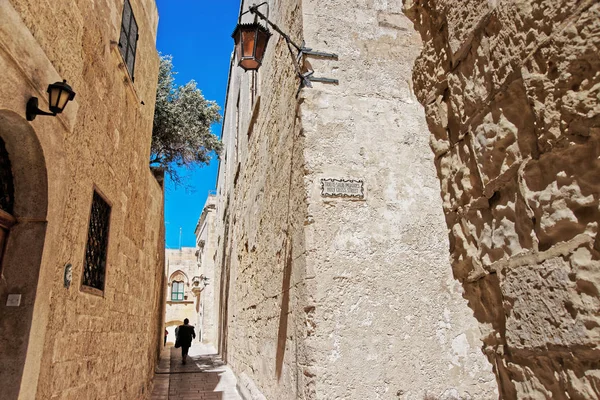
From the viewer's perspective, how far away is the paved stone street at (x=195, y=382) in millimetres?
6907

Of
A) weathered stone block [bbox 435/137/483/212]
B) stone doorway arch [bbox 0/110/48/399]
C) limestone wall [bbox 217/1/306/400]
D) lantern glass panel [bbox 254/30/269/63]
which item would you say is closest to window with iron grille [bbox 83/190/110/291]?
stone doorway arch [bbox 0/110/48/399]

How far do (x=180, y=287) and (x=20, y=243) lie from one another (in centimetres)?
2726

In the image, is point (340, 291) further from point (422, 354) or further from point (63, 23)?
point (63, 23)

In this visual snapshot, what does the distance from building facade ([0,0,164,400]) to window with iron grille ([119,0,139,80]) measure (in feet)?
0.05

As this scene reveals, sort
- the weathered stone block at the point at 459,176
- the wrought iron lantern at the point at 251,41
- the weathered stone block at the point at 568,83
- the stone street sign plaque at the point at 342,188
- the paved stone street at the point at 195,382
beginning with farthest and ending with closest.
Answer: the paved stone street at the point at 195,382 < the wrought iron lantern at the point at 251,41 < the stone street sign plaque at the point at 342,188 < the weathered stone block at the point at 459,176 < the weathered stone block at the point at 568,83

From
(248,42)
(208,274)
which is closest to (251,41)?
(248,42)

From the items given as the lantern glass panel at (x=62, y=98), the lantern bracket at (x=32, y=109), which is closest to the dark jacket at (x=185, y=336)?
the lantern glass panel at (x=62, y=98)

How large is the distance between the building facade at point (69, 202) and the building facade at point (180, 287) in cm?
2399

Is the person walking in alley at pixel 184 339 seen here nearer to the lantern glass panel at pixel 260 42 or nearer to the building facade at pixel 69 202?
the building facade at pixel 69 202

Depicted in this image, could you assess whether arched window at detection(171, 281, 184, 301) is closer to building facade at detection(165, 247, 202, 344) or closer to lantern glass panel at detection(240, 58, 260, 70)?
building facade at detection(165, 247, 202, 344)

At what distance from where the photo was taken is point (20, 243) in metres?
2.71

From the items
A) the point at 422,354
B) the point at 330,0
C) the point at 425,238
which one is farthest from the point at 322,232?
the point at 330,0

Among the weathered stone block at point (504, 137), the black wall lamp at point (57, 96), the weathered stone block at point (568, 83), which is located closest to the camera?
the weathered stone block at point (568, 83)

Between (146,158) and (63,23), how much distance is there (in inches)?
132
